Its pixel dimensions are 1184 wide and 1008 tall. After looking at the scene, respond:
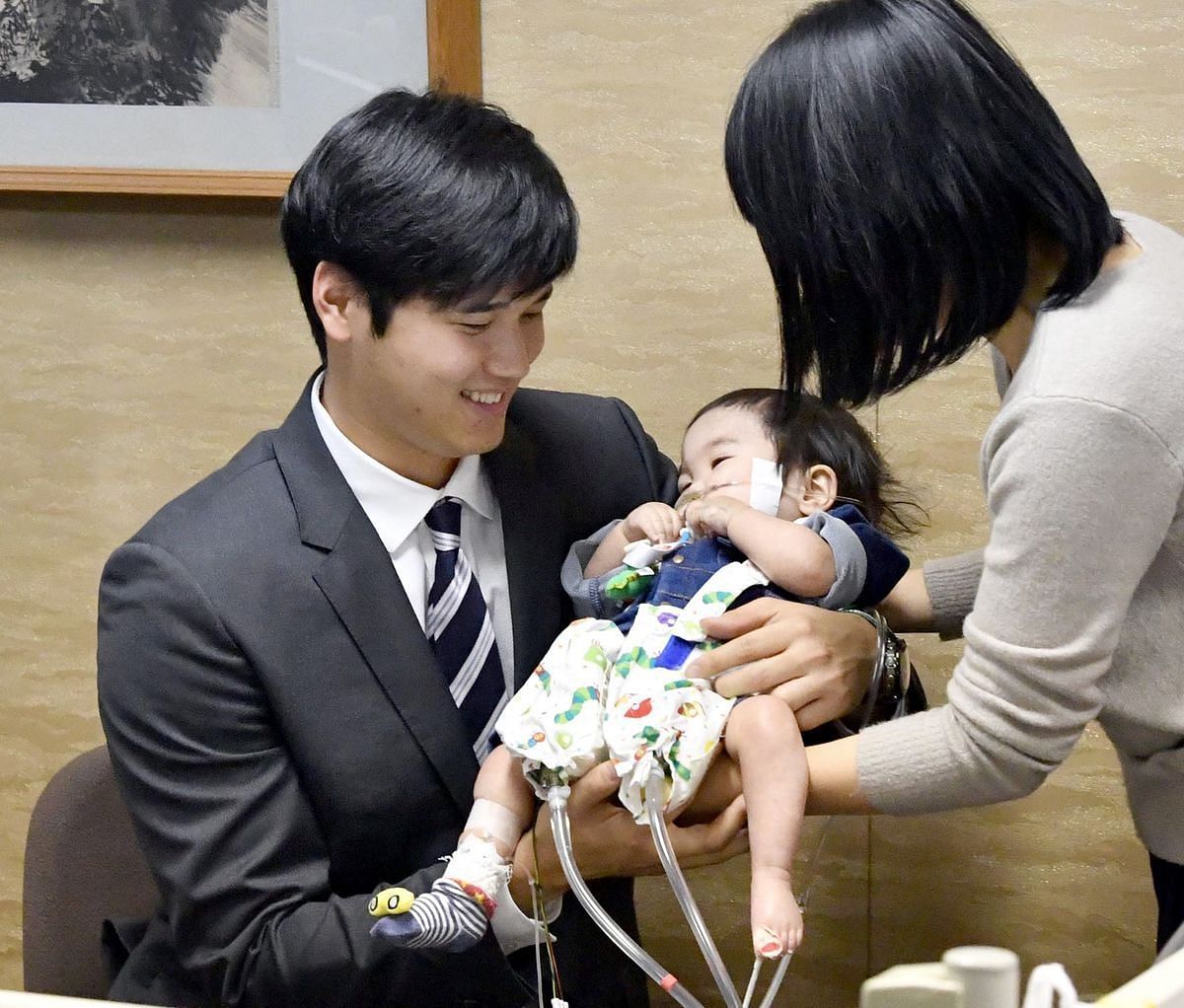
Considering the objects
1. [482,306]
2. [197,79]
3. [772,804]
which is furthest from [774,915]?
[197,79]

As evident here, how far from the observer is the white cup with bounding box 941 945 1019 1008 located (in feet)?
1.91

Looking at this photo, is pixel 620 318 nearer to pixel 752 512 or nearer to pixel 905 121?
pixel 752 512

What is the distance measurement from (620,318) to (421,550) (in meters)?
0.61

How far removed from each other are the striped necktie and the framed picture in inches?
30.5

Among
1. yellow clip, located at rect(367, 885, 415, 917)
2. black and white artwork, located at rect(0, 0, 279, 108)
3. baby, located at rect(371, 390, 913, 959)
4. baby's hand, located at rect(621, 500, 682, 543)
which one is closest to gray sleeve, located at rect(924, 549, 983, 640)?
baby, located at rect(371, 390, 913, 959)

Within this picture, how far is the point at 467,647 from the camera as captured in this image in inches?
58.4

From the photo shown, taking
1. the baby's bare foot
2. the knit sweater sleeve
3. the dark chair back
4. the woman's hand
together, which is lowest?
the dark chair back

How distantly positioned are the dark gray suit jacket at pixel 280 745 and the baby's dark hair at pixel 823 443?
19.0 inches

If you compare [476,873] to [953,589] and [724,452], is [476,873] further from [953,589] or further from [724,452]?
[953,589]

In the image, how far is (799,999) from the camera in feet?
6.89

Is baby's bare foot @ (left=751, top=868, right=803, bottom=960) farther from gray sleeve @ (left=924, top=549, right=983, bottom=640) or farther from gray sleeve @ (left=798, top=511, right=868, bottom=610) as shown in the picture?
gray sleeve @ (left=924, top=549, right=983, bottom=640)

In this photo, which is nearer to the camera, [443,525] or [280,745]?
[280,745]

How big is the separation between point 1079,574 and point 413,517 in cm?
74

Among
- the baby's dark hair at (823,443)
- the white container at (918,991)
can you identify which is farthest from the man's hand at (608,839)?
the white container at (918,991)
